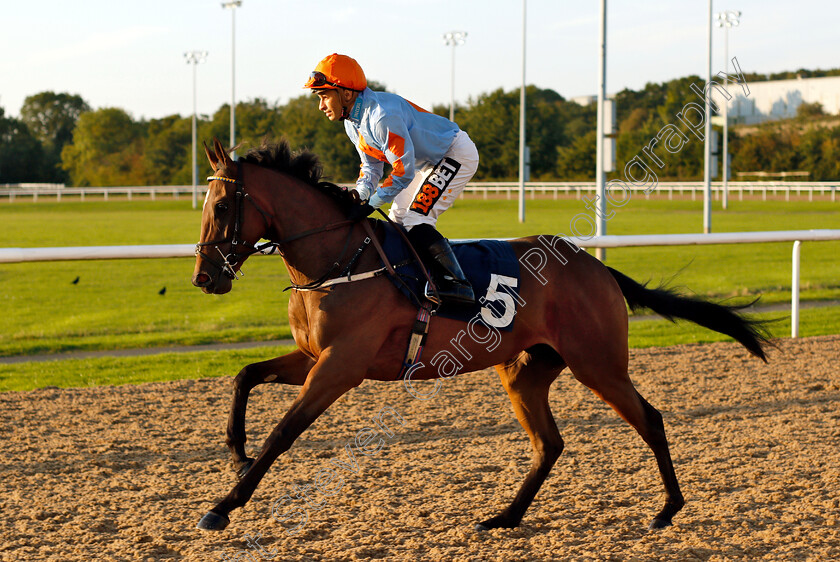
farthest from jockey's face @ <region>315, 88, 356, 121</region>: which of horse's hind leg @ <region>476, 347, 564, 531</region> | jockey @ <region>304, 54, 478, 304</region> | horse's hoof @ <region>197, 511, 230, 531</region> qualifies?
horse's hoof @ <region>197, 511, 230, 531</region>

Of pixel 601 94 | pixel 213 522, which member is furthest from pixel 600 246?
pixel 601 94

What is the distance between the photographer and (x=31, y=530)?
3.38 m

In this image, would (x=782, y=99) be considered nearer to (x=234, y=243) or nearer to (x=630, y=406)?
(x=630, y=406)

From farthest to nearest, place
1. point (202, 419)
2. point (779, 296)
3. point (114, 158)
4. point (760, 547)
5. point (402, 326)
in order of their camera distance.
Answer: point (114, 158) → point (779, 296) → point (202, 419) → point (402, 326) → point (760, 547)

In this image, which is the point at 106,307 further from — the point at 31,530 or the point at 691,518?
the point at 691,518

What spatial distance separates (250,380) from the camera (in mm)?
3701

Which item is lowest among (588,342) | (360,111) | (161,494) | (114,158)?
(161,494)

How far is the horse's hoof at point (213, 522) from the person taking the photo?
9.74ft

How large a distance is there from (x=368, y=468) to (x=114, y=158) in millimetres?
62037

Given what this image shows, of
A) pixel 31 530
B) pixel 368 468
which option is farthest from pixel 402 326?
pixel 31 530

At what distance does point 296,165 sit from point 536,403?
1460mm

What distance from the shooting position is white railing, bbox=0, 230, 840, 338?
5711 mm

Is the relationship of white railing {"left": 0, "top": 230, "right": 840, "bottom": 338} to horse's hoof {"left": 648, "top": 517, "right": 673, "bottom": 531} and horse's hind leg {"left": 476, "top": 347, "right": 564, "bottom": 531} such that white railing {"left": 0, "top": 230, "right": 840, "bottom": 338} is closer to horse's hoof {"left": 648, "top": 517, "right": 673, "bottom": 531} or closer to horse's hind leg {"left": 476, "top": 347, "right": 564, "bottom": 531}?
horse's hind leg {"left": 476, "top": 347, "right": 564, "bottom": 531}

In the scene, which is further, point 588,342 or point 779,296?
point 779,296
